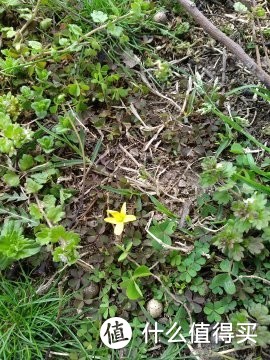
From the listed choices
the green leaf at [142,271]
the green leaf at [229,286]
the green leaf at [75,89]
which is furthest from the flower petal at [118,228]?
the green leaf at [75,89]

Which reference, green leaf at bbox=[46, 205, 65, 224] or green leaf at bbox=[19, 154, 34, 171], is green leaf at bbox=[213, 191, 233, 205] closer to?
green leaf at bbox=[46, 205, 65, 224]

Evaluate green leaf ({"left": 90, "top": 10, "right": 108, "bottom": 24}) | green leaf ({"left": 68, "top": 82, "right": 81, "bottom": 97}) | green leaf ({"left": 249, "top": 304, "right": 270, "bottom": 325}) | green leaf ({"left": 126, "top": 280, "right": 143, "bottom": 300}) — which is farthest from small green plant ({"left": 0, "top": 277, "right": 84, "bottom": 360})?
green leaf ({"left": 90, "top": 10, "right": 108, "bottom": 24})

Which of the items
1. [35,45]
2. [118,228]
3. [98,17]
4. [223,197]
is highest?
[98,17]

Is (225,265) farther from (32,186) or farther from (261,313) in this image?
(32,186)

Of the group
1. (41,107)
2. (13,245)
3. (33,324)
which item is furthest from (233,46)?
(33,324)

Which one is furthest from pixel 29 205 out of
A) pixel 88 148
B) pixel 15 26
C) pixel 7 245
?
pixel 15 26

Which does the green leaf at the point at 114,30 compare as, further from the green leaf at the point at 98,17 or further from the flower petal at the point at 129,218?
the flower petal at the point at 129,218

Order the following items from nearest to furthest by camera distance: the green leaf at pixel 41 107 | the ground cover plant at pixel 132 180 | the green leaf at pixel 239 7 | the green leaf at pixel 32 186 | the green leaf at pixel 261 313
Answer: the green leaf at pixel 261 313 < the ground cover plant at pixel 132 180 < the green leaf at pixel 32 186 < the green leaf at pixel 41 107 < the green leaf at pixel 239 7
